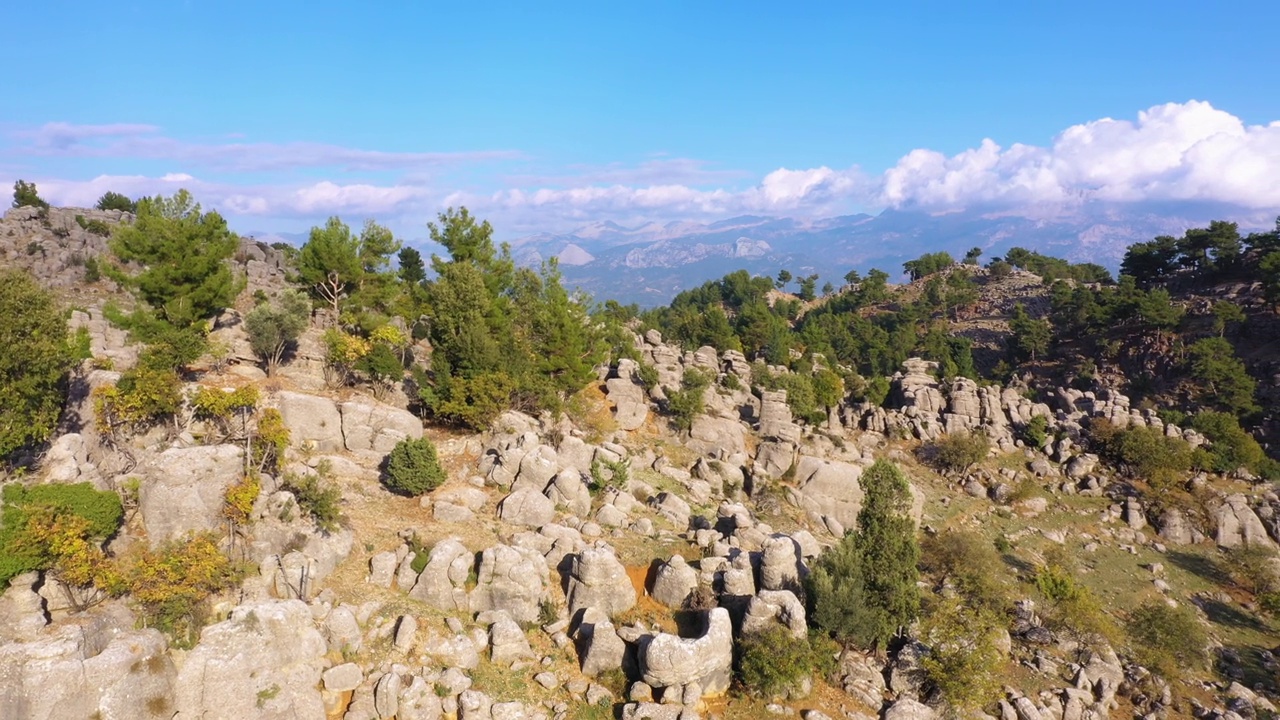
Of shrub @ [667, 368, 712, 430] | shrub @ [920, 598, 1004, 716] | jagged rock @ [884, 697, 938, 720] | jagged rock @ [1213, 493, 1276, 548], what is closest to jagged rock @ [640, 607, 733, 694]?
jagged rock @ [884, 697, 938, 720]

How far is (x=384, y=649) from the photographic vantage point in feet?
70.2

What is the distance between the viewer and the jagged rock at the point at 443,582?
79.7ft

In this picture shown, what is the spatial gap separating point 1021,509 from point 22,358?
63029mm

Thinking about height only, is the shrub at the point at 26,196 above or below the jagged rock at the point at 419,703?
above

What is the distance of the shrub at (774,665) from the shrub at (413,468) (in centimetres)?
1685

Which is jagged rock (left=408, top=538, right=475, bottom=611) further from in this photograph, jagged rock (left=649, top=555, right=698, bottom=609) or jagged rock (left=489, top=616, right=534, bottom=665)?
jagged rock (left=649, top=555, right=698, bottom=609)

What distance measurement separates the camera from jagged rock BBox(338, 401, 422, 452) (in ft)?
110

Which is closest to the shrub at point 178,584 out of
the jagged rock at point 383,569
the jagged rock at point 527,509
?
the jagged rock at point 383,569

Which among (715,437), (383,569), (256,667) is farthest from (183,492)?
(715,437)

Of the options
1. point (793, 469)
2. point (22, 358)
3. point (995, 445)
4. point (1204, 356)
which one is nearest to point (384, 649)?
point (22, 358)

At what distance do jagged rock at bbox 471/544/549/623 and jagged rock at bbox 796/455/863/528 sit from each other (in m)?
23.6

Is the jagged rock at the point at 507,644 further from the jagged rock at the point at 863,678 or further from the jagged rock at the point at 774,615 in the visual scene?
the jagged rock at the point at 863,678

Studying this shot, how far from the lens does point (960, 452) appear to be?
55.8m

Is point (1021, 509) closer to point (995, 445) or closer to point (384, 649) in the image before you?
point (995, 445)
